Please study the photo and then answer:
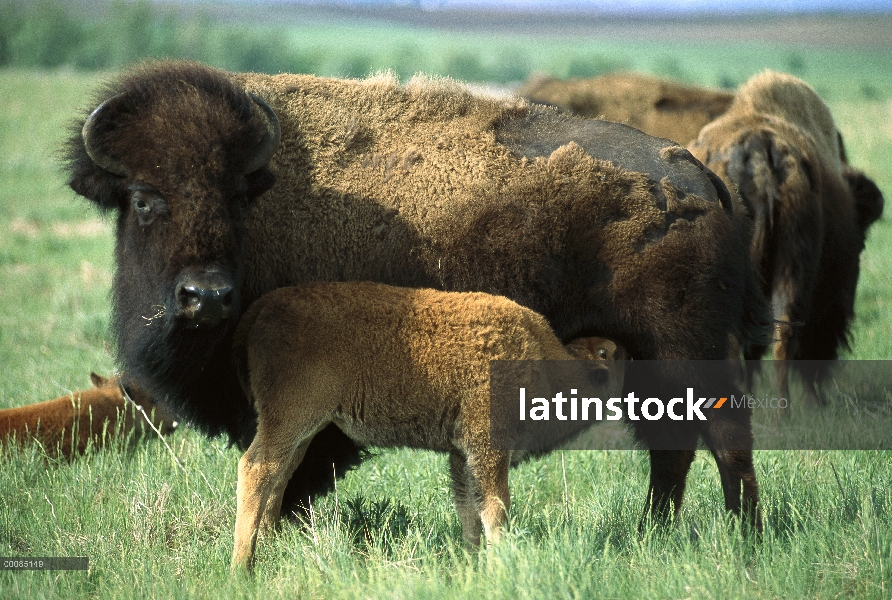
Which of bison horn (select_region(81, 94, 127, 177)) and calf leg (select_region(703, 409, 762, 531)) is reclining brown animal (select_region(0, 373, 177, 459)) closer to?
bison horn (select_region(81, 94, 127, 177))

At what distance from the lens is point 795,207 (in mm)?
7609

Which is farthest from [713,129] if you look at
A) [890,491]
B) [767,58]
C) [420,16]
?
[420,16]

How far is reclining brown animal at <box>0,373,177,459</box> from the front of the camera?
6.22 m

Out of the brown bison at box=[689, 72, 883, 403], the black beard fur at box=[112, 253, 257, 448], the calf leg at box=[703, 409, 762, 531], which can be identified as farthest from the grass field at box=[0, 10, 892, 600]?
the brown bison at box=[689, 72, 883, 403]

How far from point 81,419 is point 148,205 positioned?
8.97ft

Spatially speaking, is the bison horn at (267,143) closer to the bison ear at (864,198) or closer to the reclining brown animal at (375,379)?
the reclining brown animal at (375,379)

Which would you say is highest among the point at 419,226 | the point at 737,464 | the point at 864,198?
the point at 419,226

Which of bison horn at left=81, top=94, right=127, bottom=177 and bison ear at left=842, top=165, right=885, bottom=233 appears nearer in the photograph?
bison horn at left=81, top=94, right=127, bottom=177

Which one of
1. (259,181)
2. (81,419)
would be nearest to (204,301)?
(259,181)

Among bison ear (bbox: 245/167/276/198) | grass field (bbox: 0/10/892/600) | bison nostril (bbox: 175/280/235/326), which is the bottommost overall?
grass field (bbox: 0/10/892/600)

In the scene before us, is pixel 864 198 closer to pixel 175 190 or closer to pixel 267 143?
pixel 267 143

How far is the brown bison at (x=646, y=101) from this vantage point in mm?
11344

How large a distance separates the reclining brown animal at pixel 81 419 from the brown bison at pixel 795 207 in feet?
16.1

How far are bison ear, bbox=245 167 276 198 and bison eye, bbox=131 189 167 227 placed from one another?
1.43 feet
